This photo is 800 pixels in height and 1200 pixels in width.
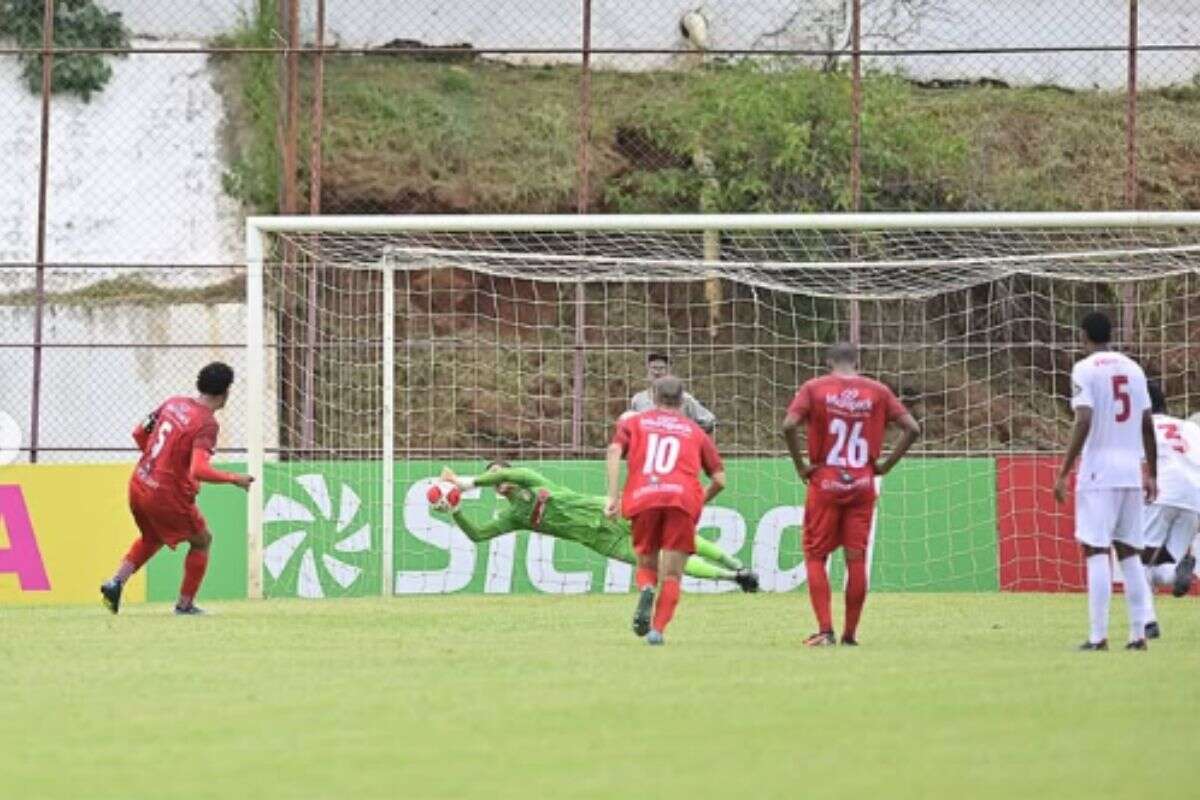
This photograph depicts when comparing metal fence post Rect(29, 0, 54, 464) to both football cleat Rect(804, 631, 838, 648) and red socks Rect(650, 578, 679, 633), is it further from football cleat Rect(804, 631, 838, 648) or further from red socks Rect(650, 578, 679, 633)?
football cleat Rect(804, 631, 838, 648)

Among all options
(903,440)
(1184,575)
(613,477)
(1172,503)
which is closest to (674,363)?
(1184,575)

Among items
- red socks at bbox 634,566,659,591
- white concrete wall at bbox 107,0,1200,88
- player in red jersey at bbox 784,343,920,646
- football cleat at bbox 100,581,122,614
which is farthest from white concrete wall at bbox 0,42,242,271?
player in red jersey at bbox 784,343,920,646

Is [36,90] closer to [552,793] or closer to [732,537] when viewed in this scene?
[732,537]

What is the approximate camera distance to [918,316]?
3103 cm

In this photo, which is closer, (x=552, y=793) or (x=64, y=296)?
(x=552, y=793)

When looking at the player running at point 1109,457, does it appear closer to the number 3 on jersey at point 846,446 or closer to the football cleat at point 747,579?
the number 3 on jersey at point 846,446

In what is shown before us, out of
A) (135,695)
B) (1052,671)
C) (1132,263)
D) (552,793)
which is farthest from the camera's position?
(1132,263)

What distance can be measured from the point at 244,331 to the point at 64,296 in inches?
94.0

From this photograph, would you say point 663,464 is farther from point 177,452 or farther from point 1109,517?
point 177,452

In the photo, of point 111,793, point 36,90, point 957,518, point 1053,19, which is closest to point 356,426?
point 957,518

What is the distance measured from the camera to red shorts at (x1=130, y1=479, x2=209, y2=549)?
20.4 meters

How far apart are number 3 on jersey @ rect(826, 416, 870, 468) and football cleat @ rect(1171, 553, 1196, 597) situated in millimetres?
8116

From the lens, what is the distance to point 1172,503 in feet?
75.9

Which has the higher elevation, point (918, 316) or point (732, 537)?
point (918, 316)
